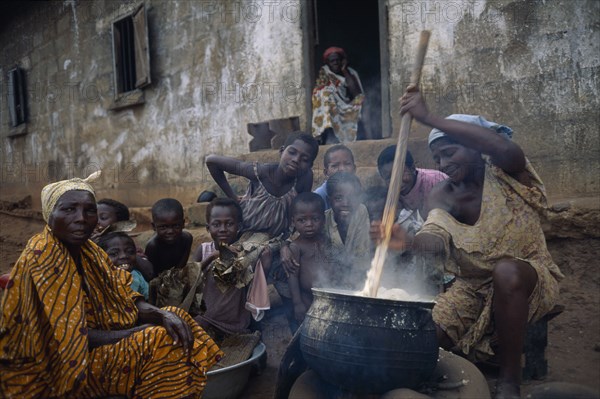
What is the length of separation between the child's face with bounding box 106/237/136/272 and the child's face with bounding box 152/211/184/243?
406 mm

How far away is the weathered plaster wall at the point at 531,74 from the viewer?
4613 mm

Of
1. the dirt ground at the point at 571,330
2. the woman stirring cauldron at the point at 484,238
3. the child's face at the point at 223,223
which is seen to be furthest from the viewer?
the child's face at the point at 223,223

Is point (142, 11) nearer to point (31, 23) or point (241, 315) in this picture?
point (31, 23)

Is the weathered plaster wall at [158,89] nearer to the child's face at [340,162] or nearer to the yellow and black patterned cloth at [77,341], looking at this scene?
the child's face at [340,162]

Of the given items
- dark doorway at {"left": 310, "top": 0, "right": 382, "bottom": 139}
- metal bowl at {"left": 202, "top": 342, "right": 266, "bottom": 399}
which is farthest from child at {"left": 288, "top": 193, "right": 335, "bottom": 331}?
dark doorway at {"left": 310, "top": 0, "right": 382, "bottom": 139}

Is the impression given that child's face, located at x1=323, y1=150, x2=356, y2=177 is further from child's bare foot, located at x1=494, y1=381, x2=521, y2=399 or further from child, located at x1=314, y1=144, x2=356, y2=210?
child's bare foot, located at x1=494, y1=381, x2=521, y2=399

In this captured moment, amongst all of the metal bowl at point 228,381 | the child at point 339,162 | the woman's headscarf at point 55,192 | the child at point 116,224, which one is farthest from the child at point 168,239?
the woman's headscarf at point 55,192

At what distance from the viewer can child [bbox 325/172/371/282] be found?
3.60 m

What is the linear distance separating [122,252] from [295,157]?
139 cm

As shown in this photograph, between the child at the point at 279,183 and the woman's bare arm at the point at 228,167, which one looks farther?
the woman's bare arm at the point at 228,167

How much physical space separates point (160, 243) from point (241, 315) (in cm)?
100

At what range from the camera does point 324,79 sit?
697 cm

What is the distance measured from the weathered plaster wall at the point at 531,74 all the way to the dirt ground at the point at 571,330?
63 cm

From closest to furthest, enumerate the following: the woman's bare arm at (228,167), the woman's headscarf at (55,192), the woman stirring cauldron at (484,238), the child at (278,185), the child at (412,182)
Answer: the woman's headscarf at (55,192) < the woman stirring cauldron at (484,238) < the child at (412,182) < the child at (278,185) < the woman's bare arm at (228,167)
